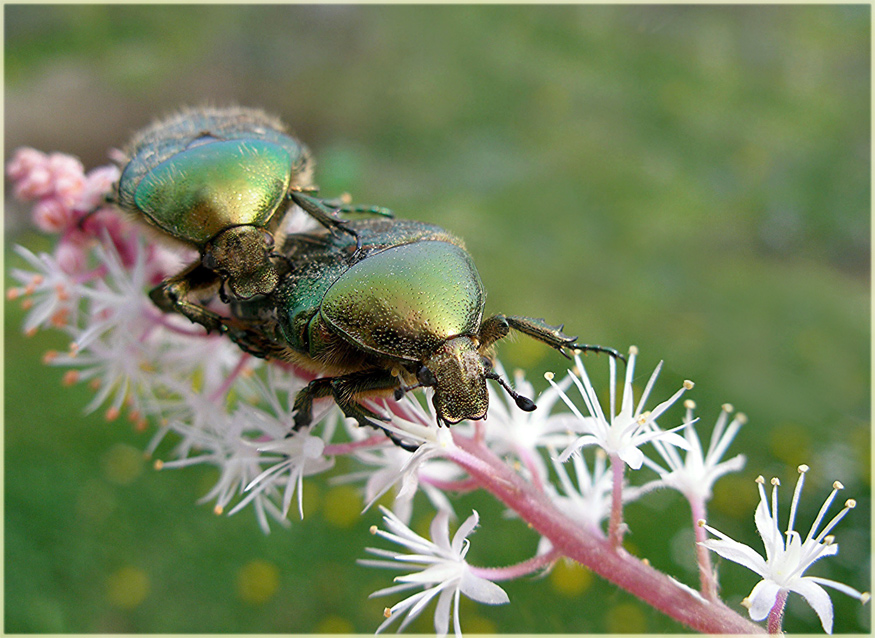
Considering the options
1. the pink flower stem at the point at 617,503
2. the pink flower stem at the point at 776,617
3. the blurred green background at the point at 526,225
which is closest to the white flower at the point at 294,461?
the pink flower stem at the point at 617,503

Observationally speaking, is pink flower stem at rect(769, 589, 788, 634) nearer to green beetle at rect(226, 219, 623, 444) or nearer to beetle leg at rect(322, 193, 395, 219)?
green beetle at rect(226, 219, 623, 444)

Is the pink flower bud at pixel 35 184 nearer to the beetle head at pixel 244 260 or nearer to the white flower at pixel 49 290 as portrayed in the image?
the white flower at pixel 49 290

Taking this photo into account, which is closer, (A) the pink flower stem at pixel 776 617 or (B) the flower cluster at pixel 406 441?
(A) the pink flower stem at pixel 776 617

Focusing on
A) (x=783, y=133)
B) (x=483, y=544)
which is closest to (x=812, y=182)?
(x=783, y=133)

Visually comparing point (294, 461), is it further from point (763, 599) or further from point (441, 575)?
point (763, 599)

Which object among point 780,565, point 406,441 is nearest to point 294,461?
point 406,441

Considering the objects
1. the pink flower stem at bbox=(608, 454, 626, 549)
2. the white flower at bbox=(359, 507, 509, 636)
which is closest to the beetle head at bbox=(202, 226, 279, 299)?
the white flower at bbox=(359, 507, 509, 636)
